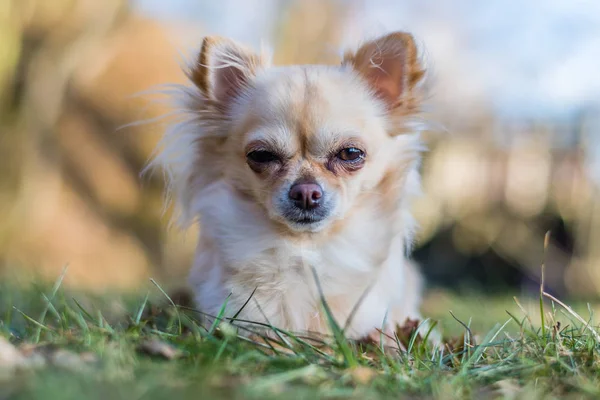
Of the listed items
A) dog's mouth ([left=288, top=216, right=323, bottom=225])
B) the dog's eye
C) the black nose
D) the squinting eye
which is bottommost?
dog's mouth ([left=288, top=216, right=323, bottom=225])

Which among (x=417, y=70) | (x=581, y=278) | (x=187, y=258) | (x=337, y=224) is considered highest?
(x=417, y=70)

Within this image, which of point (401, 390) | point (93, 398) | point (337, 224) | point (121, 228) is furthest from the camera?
point (121, 228)

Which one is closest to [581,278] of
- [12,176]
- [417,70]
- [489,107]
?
[489,107]

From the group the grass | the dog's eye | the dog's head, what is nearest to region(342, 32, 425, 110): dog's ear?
the dog's head

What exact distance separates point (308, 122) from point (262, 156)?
0.24m

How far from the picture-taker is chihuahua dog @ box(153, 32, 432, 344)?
2.22 meters

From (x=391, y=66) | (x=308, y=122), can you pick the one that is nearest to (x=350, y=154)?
(x=308, y=122)

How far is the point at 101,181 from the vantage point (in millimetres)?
8555

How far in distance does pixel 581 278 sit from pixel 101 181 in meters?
7.00

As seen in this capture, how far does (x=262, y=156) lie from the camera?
90.4 inches

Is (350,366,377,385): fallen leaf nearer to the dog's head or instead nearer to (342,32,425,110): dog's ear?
the dog's head

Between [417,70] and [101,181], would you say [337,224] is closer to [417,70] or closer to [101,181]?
[417,70]

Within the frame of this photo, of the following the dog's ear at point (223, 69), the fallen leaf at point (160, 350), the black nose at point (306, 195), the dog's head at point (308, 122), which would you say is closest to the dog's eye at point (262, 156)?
the dog's head at point (308, 122)

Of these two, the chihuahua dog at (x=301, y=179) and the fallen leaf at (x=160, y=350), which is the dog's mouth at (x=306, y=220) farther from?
the fallen leaf at (x=160, y=350)
